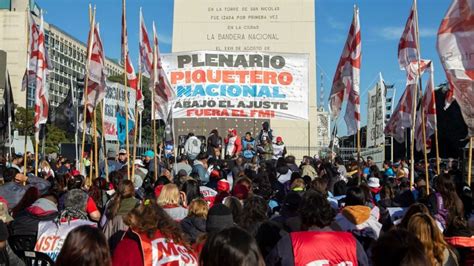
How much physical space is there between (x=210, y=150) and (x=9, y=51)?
83509 mm

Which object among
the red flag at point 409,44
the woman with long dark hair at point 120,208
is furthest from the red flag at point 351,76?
the woman with long dark hair at point 120,208

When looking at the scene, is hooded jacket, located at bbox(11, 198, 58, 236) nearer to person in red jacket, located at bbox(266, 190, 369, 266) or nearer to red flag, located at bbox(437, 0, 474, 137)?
person in red jacket, located at bbox(266, 190, 369, 266)

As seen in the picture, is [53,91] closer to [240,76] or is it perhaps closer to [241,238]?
[240,76]

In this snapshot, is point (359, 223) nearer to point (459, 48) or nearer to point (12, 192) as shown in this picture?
point (459, 48)

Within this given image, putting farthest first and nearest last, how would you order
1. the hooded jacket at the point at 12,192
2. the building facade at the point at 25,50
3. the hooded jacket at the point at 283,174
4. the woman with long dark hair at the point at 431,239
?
the building facade at the point at 25,50, the hooded jacket at the point at 283,174, the hooded jacket at the point at 12,192, the woman with long dark hair at the point at 431,239

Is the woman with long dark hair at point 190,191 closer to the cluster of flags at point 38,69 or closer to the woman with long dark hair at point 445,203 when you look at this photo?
the woman with long dark hair at point 445,203

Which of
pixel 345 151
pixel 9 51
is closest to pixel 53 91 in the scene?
pixel 9 51

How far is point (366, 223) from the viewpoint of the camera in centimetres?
629

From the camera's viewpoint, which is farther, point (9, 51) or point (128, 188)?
point (9, 51)

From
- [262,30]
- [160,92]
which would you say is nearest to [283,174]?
[160,92]

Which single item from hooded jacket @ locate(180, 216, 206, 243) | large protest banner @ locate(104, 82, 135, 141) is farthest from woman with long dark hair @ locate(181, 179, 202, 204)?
large protest banner @ locate(104, 82, 135, 141)

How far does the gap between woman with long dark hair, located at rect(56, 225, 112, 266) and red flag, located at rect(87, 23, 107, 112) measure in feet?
35.6

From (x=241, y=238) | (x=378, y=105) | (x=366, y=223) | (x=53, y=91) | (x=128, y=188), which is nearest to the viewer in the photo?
(x=241, y=238)

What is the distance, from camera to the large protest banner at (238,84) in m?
19.3
